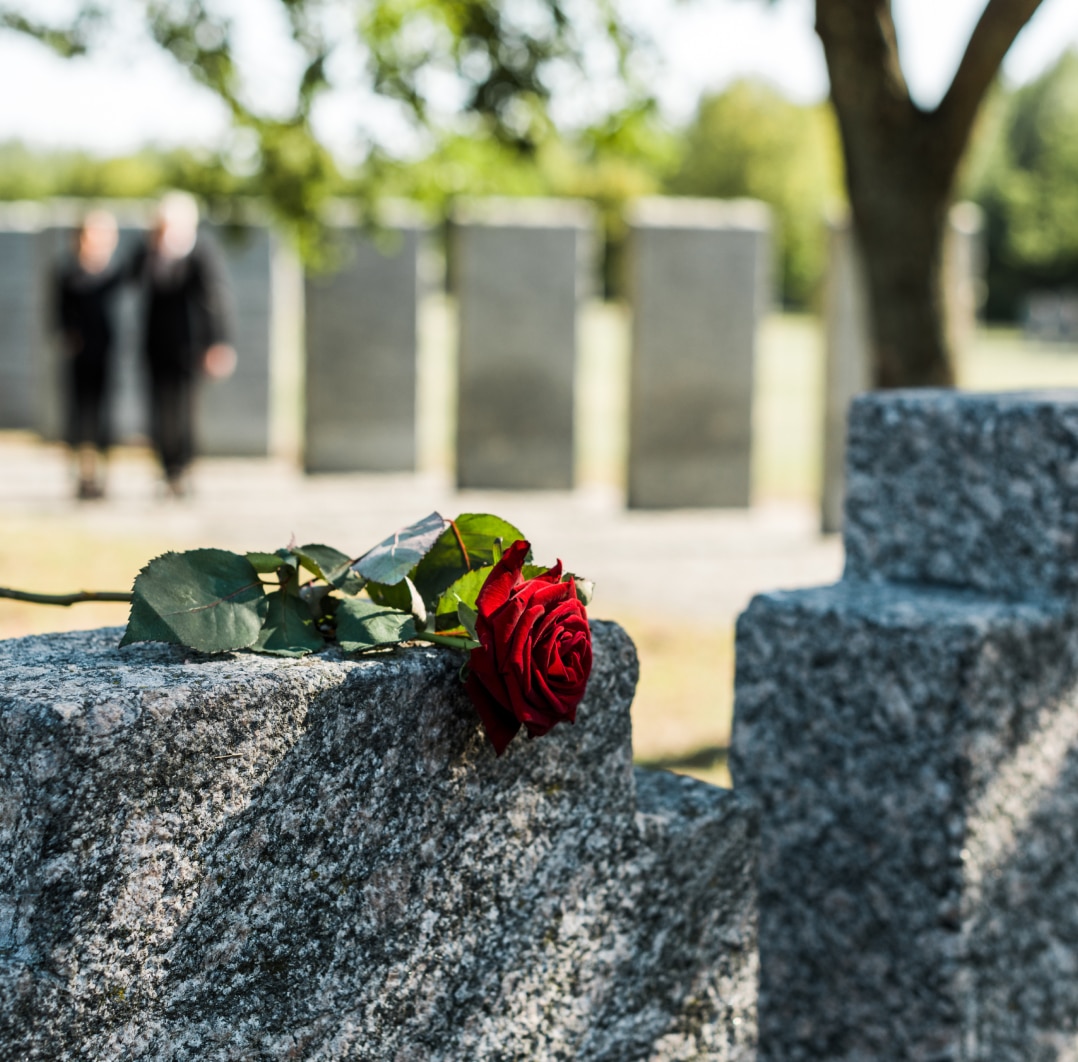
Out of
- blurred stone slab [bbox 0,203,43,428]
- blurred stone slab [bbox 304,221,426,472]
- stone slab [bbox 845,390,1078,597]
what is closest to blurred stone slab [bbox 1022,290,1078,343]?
blurred stone slab [bbox 0,203,43,428]

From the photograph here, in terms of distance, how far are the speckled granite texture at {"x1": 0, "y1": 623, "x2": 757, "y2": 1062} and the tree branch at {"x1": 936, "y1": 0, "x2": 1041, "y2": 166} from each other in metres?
2.51

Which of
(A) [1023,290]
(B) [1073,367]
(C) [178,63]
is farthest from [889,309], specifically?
→ (A) [1023,290]

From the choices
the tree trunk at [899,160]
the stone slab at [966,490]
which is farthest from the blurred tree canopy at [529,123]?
the stone slab at [966,490]

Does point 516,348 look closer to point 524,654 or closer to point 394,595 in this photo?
point 394,595

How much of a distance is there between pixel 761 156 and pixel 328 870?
63696 millimetres

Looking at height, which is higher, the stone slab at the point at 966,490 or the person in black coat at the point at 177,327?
the person in black coat at the point at 177,327

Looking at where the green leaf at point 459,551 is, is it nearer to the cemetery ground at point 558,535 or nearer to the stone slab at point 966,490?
the stone slab at point 966,490

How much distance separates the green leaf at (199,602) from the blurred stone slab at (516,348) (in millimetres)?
8290

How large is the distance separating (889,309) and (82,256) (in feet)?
22.0

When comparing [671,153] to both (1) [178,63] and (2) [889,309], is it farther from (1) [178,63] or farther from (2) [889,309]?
(2) [889,309]

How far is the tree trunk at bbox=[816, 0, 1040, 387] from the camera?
3521 mm

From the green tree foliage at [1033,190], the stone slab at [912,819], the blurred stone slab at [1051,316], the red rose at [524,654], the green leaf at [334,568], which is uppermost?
the green tree foliage at [1033,190]

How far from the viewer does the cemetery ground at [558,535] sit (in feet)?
16.9

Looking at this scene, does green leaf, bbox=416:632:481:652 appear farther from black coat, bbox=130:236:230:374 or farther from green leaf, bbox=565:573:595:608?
black coat, bbox=130:236:230:374
